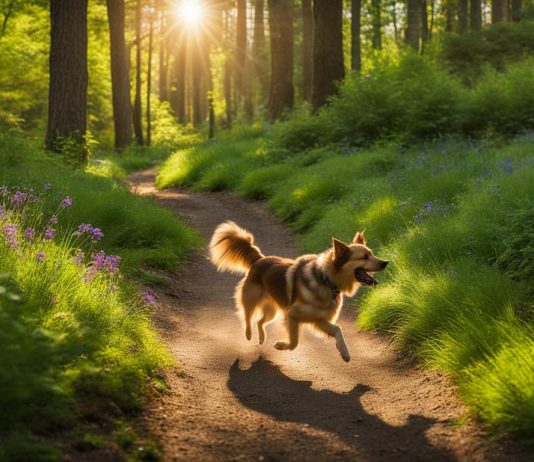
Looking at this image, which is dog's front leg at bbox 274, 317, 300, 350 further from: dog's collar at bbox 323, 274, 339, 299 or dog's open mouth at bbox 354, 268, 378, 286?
dog's open mouth at bbox 354, 268, 378, 286

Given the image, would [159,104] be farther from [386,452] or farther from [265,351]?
[386,452]

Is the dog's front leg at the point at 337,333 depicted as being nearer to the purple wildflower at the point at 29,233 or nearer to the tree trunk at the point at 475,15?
the purple wildflower at the point at 29,233

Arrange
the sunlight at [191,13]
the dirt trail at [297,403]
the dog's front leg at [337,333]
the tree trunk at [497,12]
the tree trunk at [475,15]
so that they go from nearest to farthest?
the dirt trail at [297,403] → the dog's front leg at [337,333] → the tree trunk at [497,12] → the tree trunk at [475,15] → the sunlight at [191,13]

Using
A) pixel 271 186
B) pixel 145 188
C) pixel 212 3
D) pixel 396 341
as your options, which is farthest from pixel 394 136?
pixel 212 3

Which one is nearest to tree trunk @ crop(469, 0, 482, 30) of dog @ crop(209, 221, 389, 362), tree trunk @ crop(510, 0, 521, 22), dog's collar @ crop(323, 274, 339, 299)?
tree trunk @ crop(510, 0, 521, 22)

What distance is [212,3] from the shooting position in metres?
46.4

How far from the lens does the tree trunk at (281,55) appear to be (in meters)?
26.7

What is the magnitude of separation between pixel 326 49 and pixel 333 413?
17.0 meters

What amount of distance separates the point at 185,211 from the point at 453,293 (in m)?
10.3

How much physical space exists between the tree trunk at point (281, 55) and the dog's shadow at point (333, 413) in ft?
68.4

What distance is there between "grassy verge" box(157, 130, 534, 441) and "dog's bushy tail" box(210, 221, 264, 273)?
158 cm

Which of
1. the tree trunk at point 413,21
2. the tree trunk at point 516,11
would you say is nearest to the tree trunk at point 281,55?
the tree trunk at point 413,21

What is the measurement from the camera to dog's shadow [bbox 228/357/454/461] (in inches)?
187

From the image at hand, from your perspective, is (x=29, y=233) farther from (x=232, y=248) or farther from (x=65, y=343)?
(x=232, y=248)
